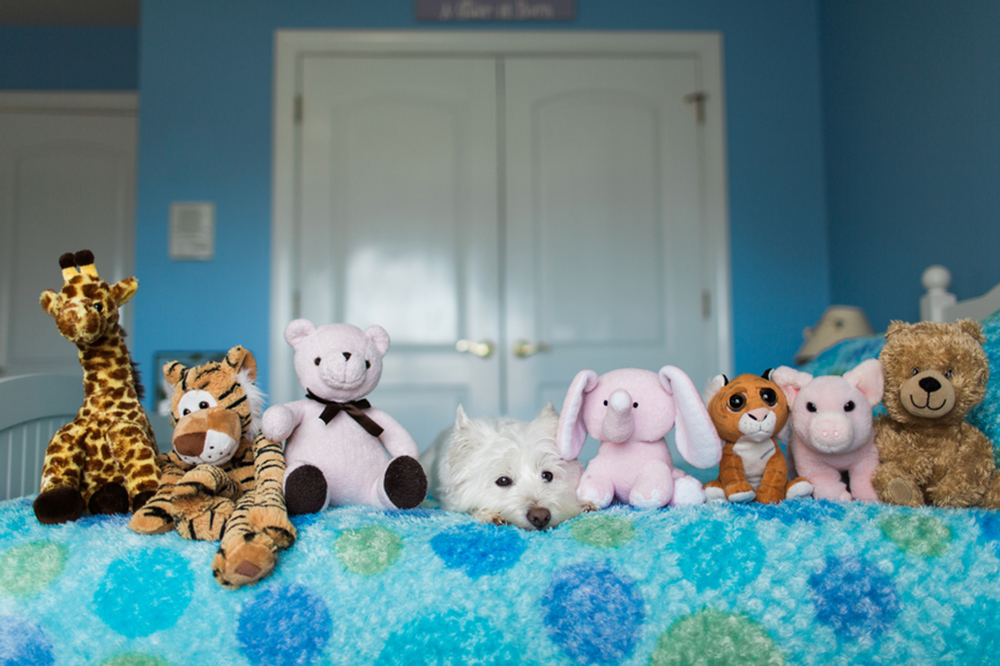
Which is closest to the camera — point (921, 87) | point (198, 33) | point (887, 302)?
point (921, 87)

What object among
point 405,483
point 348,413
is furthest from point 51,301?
point 405,483

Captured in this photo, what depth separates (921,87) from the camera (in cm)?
221

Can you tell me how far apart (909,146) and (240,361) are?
2.29 meters

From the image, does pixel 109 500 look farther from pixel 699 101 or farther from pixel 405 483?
pixel 699 101

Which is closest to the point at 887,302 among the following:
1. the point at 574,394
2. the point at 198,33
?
the point at 574,394

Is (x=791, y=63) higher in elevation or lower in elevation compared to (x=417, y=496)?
higher

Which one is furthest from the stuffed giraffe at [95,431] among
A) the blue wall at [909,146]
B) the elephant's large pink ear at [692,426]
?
the blue wall at [909,146]

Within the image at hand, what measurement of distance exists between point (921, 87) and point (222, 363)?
2.32 m

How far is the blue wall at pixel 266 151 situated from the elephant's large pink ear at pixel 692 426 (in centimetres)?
204

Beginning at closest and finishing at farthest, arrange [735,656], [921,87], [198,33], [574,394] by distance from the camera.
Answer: [735,656]
[574,394]
[921,87]
[198,33]

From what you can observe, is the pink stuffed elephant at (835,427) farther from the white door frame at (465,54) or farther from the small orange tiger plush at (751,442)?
the white door frame at (465,54)

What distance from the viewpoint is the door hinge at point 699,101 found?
2.86 meters

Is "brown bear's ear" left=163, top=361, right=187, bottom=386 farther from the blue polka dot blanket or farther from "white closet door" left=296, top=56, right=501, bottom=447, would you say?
"white closet door" left=296, top=56, right=501, bottom=447

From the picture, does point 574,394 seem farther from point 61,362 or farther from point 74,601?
point 61,362
